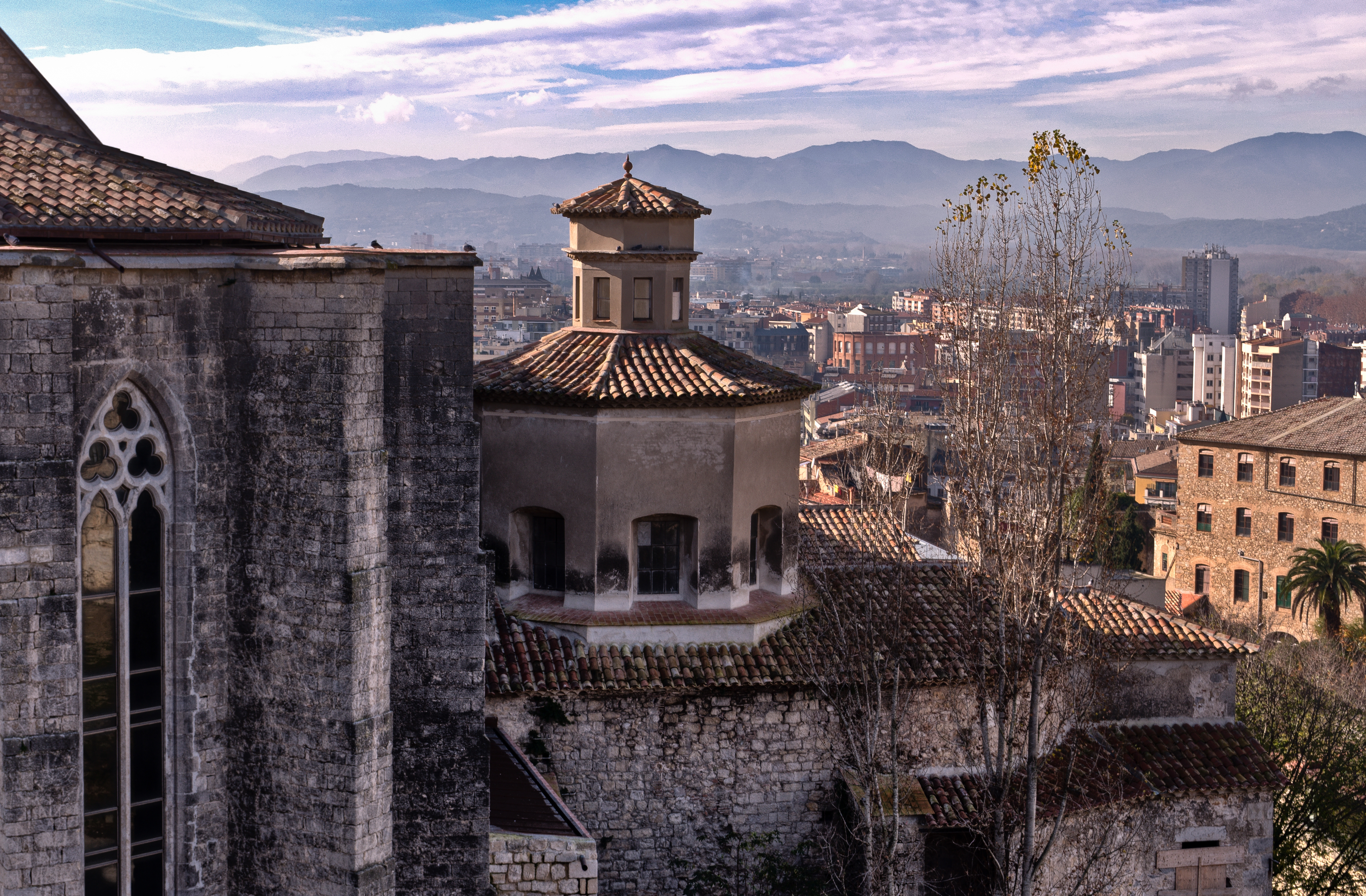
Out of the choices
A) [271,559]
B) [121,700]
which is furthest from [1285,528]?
[121,700]

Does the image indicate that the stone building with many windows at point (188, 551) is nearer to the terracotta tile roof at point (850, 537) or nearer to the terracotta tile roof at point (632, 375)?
the terracotta tile roof at point (632, 375)

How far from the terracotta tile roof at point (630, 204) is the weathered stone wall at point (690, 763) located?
23.1 ft

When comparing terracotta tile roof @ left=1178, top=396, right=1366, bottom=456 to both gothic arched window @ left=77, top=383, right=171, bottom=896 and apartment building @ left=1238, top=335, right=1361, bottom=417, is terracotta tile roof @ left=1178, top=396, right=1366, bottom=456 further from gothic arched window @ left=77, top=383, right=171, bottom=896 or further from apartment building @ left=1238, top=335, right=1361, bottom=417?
gothic arched window @ left=77, top=383, right=171, bottom=896

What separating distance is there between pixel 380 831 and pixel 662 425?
7.55 metres

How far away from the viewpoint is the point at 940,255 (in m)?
27.5

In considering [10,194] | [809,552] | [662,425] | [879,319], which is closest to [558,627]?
[662,425]

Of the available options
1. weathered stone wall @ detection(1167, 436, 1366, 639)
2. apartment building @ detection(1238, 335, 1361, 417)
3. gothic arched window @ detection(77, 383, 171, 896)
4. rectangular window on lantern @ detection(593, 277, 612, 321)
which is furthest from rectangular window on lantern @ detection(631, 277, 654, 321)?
apartment building @ detection(1238, 335, 1361, 417)

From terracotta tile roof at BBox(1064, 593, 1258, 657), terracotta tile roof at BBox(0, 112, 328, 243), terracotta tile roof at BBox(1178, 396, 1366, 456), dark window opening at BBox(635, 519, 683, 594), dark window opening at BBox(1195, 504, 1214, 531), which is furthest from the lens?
dark window opening at BBox(1195, 504, 1214, 531)

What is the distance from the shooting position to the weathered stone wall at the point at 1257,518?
4709cm

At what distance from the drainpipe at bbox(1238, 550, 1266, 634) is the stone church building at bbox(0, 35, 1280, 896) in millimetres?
32958

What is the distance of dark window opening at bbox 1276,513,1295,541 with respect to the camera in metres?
48.8

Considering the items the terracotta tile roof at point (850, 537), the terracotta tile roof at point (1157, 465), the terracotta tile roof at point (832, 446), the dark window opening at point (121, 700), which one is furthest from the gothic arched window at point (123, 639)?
the terracotta tile roof at point (1157, 465)

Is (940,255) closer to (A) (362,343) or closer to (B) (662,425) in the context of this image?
(B) (662,425)

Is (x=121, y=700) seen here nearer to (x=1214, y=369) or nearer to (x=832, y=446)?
(x=832, y=446)
